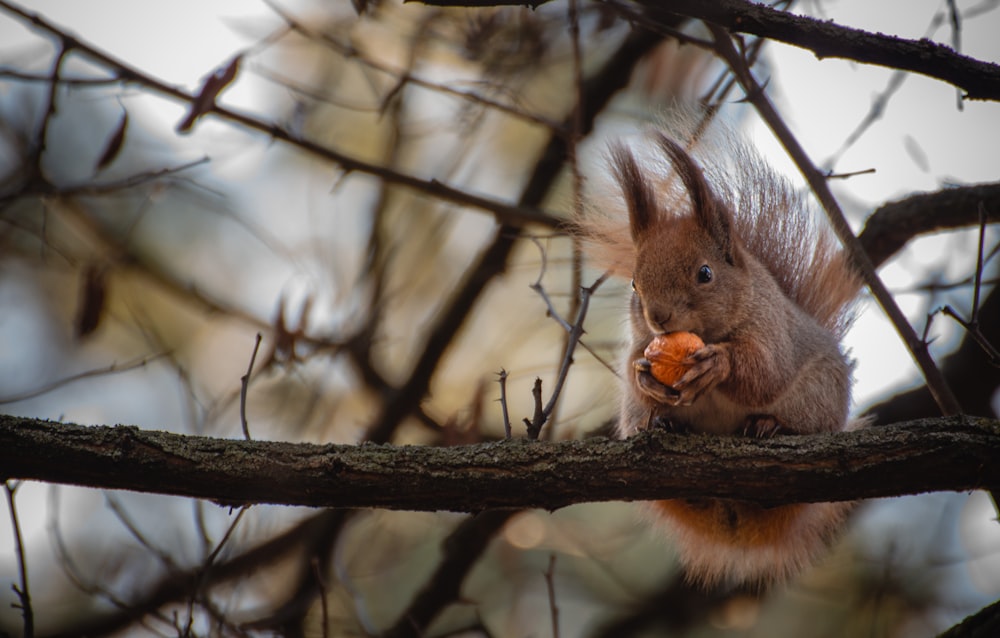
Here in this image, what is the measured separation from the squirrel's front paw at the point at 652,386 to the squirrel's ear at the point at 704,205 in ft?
2.26

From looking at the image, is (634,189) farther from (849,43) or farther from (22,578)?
(22,578)

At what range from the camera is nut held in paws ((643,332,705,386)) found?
2.62 metres

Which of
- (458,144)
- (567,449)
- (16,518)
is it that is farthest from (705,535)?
(458,144)

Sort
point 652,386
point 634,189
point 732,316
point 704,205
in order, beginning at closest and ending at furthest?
point 652,386 < point 732,316 < point 704,205 < point 634,189

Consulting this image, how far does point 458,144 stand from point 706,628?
2781 mm

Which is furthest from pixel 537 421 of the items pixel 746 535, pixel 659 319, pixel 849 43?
pixel 849 43

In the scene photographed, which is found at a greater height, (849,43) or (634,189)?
(634,189)

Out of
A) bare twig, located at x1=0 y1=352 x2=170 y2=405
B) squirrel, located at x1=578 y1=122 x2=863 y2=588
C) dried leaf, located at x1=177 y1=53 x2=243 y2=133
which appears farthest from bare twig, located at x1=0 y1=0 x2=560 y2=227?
bare twig, located at x1=0 y1=352 x2=170 y2=405

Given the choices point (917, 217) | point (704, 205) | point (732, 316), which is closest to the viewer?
point (732, 316)

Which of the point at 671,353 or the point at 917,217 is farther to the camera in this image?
the point at 917,217

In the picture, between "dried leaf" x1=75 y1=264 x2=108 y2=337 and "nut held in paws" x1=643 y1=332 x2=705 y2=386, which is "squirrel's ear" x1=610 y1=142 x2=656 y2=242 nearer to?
"nut held in paws" x1=643 y1=332 x2=705 y2=386

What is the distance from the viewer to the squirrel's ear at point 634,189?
3.26 metres

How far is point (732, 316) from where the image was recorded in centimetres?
291

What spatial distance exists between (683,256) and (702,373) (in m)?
0.53
